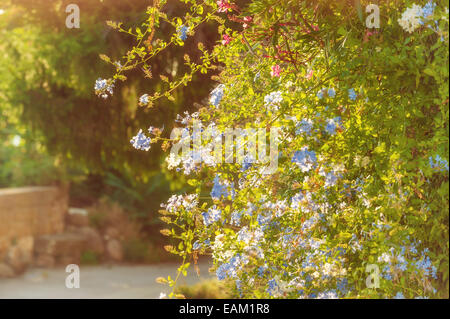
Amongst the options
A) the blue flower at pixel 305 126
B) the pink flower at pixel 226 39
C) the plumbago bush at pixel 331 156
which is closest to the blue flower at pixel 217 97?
the plumbago bush at pixel 331 156

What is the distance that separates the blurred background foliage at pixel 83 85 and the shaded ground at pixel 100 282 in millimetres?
1869

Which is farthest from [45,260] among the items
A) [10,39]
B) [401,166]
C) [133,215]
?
[401,166]

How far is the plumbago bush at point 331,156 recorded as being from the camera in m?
2.66

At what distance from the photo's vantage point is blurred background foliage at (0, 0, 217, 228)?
649cm

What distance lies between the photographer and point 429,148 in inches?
106

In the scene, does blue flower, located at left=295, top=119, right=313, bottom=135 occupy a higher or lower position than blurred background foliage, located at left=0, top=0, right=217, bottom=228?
lower

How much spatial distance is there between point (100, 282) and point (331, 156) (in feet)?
23.7

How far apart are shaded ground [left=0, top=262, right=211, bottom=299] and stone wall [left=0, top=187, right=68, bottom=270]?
0.54 m

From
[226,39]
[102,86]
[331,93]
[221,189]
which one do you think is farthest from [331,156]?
[102,86]

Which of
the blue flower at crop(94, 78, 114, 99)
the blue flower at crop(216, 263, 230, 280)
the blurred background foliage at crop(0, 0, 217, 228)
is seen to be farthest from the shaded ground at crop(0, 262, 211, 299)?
the blue flower at crop(94, 78, 114, 99)

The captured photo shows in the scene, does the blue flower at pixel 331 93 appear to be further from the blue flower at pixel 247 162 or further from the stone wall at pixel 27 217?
the stone wall at pixel 27 217

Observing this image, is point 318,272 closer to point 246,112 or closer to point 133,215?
point 246,112

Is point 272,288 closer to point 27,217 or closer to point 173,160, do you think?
point 173,160

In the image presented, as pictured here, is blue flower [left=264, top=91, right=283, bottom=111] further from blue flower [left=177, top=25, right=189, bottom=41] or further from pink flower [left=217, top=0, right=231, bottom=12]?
blue flower [left=177, top=25, right=189, bottom=41]
